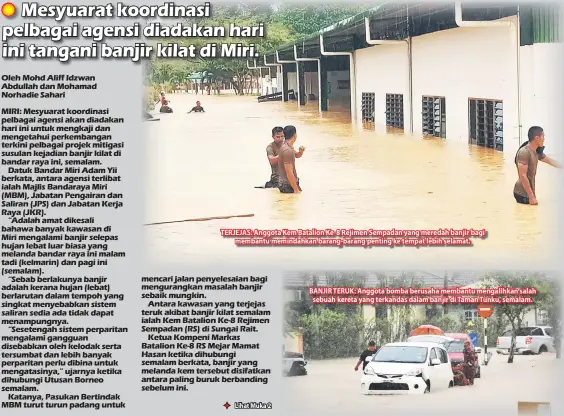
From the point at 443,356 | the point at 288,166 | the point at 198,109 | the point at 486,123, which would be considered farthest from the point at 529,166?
the point at 198,109

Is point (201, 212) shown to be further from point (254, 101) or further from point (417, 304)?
point (417, 304)

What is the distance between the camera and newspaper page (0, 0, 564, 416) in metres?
8.12

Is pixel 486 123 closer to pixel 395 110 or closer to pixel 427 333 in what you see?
pixel 395 110

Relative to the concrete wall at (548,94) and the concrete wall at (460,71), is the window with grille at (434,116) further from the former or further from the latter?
the concrete wall at (548,94)

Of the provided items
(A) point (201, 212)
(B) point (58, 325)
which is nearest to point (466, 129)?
(A) point (201, 212)

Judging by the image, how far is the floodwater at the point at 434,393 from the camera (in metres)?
8.05

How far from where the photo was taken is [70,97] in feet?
27.2

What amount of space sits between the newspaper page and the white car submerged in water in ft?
0.05

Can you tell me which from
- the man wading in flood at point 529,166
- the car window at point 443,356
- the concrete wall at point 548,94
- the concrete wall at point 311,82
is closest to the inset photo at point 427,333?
the car window at point 443,356

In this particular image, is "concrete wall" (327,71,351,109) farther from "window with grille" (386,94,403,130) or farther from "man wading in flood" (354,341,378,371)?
"man wading in flood" (354,341,378,371)

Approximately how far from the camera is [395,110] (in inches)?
391

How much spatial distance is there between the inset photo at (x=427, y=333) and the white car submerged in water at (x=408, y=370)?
0.4 inches

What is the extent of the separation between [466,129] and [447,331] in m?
2.33

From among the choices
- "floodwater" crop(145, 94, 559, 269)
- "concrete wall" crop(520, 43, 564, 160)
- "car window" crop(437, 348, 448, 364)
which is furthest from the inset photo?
"concrete wall" crop(520, 43, 564, 160)
